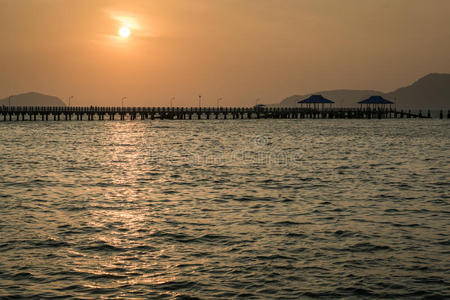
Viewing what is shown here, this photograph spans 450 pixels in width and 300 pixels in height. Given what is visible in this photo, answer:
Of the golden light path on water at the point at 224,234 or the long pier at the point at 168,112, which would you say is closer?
the golden light path on water at the point at 224,234

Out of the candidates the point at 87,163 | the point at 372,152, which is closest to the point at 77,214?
the point at 87,163

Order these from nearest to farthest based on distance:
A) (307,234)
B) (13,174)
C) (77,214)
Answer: (307,234)
(77,214)
(13,174)

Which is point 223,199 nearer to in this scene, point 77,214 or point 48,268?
point 77,214

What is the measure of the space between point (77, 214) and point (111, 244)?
4.45 meters

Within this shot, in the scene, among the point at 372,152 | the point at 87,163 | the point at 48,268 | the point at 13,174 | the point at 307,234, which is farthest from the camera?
the point at 372,152

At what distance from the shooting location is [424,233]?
14.7m

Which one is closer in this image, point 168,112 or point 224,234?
point 224,234

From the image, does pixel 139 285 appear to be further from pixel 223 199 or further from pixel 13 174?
pixel 13 174

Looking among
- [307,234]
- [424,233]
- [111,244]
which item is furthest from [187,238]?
[424,233]

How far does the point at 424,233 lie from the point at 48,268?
9.83 metres

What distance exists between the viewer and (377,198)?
68.5ft

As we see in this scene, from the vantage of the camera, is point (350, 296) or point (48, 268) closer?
point (350, 296)

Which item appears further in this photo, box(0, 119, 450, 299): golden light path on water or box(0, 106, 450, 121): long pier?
box(0, 106, 450, 121): long pier

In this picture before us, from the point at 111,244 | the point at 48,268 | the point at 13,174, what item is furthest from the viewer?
the point at 13,174
